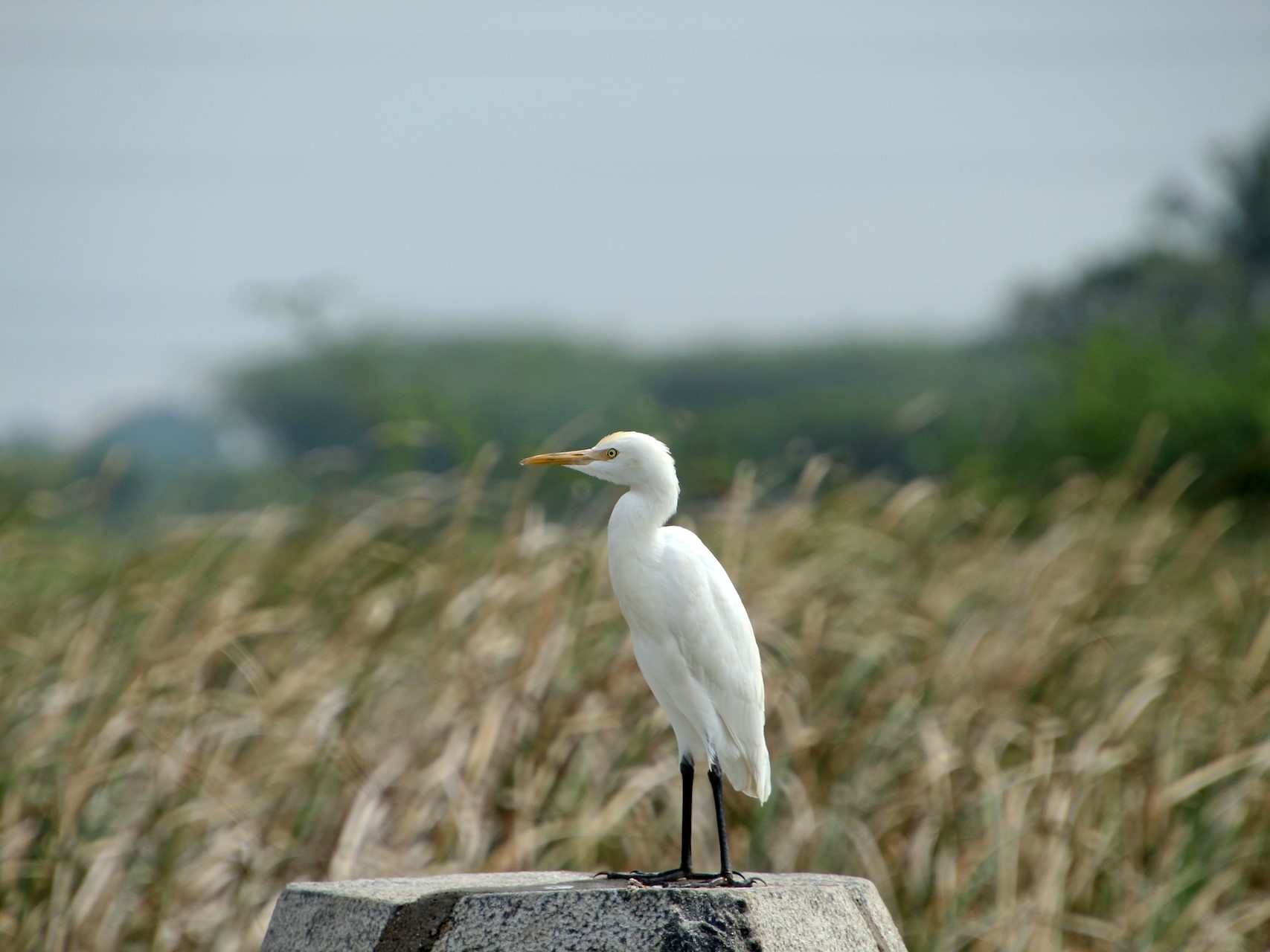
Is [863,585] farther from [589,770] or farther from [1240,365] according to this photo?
[1240,365]

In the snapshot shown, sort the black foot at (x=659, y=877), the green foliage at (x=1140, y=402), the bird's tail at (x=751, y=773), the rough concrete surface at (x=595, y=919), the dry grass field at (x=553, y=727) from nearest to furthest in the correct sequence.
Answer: the rough concrete surface at (x=595, y=919)
the black foot at (x=659, y=877)
the bird's tail at (x=751, y=773)
the dry grass field at (x=553, y=727)
the green foliage at (x=1140, y=402)

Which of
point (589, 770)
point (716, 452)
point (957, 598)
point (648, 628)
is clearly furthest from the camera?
point (716, 452)

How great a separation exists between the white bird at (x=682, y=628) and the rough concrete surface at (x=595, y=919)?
0.08 metres

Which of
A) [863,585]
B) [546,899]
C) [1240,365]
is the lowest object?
[1240,365]

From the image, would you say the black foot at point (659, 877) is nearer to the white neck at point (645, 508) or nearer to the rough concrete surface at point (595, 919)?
the rough concrete surface at point (595, 919)

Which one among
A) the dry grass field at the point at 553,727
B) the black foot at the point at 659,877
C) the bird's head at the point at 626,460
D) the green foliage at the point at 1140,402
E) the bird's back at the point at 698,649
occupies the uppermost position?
the bird's head at the point at 626,460

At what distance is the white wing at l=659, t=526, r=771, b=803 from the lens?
1.92 metres

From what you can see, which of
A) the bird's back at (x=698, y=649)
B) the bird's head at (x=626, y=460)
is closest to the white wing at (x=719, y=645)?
the bird's back at (x=698, y=649)

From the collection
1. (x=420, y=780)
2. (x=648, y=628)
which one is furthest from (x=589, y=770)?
(x=648, y=628)

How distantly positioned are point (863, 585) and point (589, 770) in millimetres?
1305

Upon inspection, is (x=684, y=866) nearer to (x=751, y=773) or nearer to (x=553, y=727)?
(x=751, y=773)

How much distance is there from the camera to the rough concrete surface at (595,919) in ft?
5.68

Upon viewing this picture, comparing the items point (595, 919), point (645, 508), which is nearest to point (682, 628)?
point (645, 508)

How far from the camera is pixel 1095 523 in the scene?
4.66m
